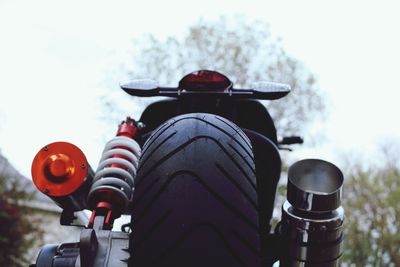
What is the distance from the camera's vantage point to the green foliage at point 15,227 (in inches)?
396

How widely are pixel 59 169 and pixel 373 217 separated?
18.2m

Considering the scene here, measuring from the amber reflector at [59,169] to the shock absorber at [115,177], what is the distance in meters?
0.09

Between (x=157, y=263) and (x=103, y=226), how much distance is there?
46 cm

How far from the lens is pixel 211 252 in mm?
1147

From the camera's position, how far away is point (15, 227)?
412 inches

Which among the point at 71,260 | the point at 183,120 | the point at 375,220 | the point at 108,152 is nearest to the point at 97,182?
the point at 108,152

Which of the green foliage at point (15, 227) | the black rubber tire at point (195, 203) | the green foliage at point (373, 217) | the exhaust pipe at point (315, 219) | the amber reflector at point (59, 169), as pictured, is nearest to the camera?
the black rubber tire at point (195, 203)

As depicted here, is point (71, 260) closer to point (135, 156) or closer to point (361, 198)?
point (135, 156)

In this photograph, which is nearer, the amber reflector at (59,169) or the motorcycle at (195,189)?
the motorcycle at (195,189)

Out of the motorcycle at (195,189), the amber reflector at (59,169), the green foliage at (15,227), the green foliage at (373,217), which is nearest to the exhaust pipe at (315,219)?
the motorcycle at (195,189)

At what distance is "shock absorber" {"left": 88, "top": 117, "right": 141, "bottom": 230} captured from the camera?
166cm

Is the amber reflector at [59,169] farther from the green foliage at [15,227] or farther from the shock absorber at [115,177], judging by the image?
the green foliage at [15,227]

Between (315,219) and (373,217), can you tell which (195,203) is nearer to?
(315,219)

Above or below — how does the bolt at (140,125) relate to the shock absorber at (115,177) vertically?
above
